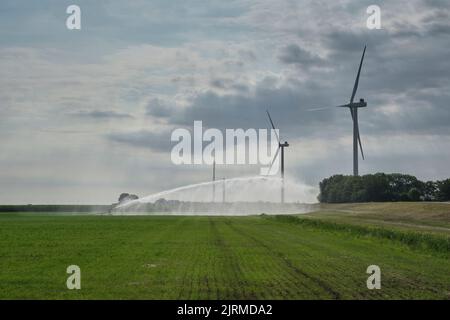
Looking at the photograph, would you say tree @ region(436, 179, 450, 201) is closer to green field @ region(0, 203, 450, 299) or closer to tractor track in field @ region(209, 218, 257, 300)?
green field @ region(0, 203, 450, 299)

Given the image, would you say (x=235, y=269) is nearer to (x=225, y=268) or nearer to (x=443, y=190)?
(x=225, y=268)

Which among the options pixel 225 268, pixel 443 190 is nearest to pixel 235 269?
pixel 225 268

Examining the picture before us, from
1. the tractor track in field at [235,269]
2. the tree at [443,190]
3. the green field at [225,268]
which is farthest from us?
the tree at [443,190]

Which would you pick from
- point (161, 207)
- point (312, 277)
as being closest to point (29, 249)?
point (312, 277)

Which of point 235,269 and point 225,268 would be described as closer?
point 235,269

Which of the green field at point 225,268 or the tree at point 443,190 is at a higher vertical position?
the tree at point 443,190

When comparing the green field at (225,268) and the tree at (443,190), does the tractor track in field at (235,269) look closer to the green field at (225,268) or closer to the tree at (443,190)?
the green field at (225,268)

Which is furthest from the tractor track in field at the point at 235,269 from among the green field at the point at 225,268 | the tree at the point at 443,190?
the tree at the point at 443,190

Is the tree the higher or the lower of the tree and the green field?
the higher

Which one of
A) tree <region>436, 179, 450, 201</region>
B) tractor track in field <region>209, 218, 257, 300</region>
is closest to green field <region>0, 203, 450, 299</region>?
tractor track in field <region>209, 218, 257, 300</region>

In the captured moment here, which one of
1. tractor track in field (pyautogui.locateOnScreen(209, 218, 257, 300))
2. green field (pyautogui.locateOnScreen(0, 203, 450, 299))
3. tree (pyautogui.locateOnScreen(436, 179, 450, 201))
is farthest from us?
tree (pyautogui.locateOnScreen(436, 179, 450, 201))

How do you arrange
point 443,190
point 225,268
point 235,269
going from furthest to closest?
point 443,190, point 225,268, point 235,269

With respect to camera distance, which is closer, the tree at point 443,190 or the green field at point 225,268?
the green field at point 225,268
